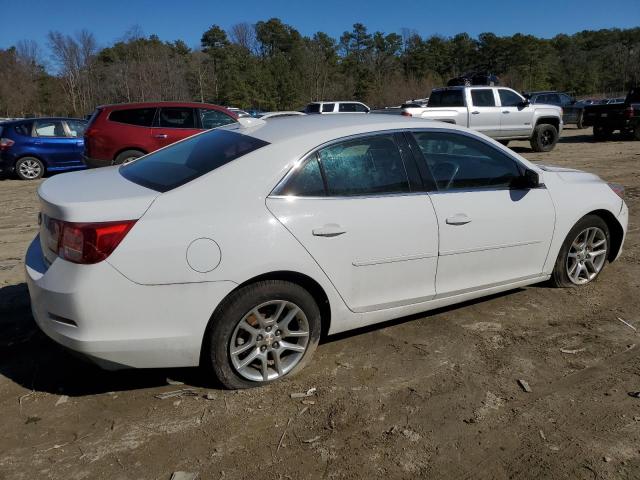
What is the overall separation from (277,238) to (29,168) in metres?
12.5

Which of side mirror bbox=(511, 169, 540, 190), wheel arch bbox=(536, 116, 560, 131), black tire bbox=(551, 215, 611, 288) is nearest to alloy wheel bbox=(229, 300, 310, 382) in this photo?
side mirror bbox=(511, 169, 540, 190)

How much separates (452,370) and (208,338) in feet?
5.05

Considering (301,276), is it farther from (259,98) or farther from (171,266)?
(259,98)

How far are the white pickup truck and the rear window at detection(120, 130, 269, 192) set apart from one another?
11.7 metres

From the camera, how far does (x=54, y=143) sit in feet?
43.3

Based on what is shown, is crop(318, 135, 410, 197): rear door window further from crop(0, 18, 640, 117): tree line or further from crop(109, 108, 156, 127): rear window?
crop(0, 18, 640, 117): tree line

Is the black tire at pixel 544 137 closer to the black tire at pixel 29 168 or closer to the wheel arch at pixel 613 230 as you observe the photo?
the wheel arch at pixel 613 230

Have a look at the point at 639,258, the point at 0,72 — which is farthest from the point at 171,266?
the point at 0,72

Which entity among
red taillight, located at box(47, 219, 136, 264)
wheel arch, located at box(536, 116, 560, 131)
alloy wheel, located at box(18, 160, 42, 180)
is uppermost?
wheel arch, located at box(536, 116, 560, 131)

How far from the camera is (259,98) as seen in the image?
2349 inches

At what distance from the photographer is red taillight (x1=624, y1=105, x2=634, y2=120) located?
17438 millimetres

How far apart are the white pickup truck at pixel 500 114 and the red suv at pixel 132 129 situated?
702 cm

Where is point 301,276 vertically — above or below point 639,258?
above

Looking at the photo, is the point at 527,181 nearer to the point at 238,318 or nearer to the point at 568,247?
the point at 568,247
